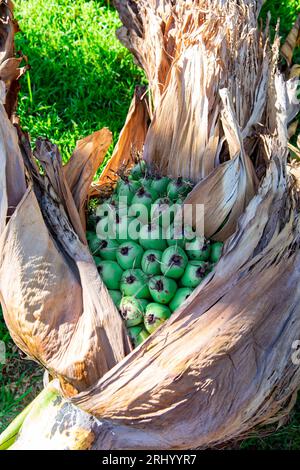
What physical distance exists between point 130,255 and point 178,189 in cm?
22

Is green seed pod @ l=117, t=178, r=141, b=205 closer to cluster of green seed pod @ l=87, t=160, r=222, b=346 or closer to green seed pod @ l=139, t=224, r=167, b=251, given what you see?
cluster of green seed pod @ l=87, t=160, r=222, b=346

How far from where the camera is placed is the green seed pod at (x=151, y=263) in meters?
1.49

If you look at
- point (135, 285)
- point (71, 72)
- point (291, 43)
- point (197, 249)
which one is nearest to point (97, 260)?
point (135, 285)

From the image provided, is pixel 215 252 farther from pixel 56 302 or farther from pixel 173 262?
pixel 56 302

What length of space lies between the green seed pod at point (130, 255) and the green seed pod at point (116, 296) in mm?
62

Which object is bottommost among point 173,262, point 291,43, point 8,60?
point 291,43

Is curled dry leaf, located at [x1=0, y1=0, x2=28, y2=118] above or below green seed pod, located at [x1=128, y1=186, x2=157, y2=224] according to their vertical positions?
above

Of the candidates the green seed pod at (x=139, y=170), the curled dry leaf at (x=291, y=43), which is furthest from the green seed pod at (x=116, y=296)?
the curled dry leaf at (x=291, y=43)

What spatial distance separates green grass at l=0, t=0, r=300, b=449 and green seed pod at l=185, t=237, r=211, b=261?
1070 mm

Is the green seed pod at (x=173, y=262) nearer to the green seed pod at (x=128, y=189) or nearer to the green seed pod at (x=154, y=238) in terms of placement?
the green seed pod at (x=154, y=238)

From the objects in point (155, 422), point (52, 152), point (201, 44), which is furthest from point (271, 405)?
point (201, 44)

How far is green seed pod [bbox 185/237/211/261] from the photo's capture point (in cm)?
151

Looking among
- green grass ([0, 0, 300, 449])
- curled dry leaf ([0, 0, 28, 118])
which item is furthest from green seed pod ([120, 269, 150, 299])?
green grass ([0, 0, 300, 449])

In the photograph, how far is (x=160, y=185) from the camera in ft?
5.37
